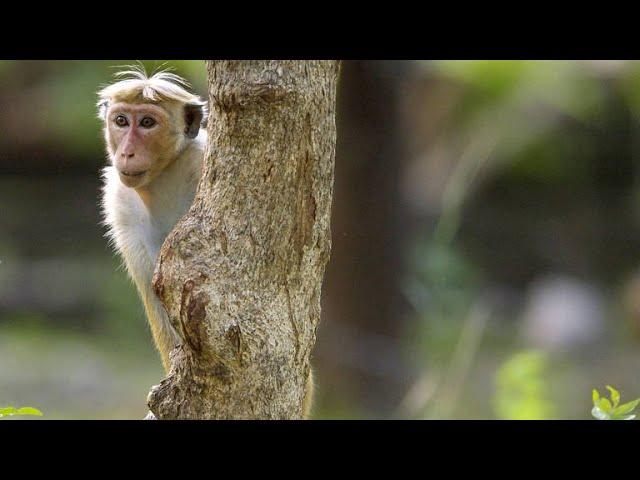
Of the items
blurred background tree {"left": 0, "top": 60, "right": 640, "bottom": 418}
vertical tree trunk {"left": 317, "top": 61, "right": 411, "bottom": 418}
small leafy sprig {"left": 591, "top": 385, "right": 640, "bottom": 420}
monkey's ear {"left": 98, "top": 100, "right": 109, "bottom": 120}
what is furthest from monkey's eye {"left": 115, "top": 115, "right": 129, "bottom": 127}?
vertical tree trunk {"left": 317, "top": 61, "right": 411, "bottom": 418}

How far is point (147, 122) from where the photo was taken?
450cm

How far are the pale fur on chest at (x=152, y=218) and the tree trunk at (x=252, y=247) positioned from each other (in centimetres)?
147

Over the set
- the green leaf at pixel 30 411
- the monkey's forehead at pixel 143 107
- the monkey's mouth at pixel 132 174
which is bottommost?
the green leaf at pixel 30 411

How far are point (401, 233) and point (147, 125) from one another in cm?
519

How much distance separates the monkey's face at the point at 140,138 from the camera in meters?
4.45

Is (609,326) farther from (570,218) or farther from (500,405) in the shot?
(500,405)

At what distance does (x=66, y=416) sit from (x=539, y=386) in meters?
5.97

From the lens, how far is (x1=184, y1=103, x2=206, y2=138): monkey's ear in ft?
15.2

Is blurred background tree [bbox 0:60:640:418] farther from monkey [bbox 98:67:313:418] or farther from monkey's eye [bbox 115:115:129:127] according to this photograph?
monkey's eye [bbox 115:115:129:127]

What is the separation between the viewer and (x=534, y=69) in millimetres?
12531

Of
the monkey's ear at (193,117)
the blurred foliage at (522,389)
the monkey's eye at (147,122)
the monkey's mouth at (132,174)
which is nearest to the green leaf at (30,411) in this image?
the monkey's mouth at (132,174)

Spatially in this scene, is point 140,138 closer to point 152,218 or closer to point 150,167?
point 150,167

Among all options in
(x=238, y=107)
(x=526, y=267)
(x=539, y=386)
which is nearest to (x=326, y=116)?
(x=238, y=107)

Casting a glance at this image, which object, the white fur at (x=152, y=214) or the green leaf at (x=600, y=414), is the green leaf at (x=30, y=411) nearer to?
the green leaf at (x=600, y=414)
